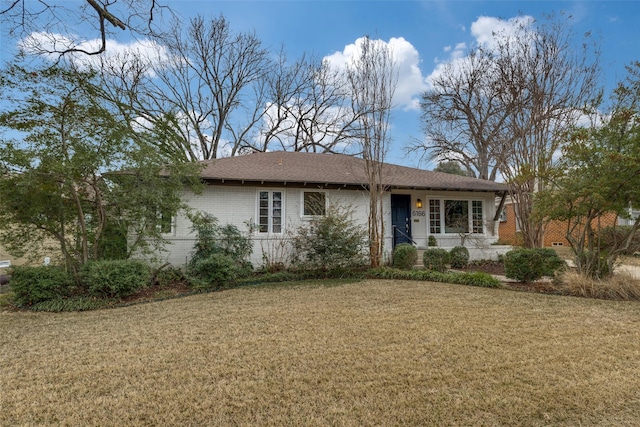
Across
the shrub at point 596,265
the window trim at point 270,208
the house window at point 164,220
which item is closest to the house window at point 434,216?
the shrub at point 596,265

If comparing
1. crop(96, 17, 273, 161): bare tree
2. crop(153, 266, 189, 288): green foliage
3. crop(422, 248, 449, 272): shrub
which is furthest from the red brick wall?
crop(96, 17, 273, 161): bare tree

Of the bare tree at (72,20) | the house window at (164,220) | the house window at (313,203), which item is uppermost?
the bare tree at (72,20)

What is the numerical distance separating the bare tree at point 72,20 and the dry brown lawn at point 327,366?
18.1ft

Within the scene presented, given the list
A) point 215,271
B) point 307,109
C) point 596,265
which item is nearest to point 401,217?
point 596,265

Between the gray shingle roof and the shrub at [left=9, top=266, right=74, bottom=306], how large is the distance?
14.1 ft

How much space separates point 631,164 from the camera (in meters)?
6.21

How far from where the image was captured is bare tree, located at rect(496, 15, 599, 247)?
10711 millimetres

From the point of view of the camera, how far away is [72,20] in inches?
266

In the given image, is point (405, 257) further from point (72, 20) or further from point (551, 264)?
point (72, 20)

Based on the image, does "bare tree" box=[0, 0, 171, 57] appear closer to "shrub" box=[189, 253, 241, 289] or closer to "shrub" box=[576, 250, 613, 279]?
"shrub" box=[189, 253, 241, 289]

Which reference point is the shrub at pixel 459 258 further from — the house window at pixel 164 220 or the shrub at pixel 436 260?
the house window at pixel 164 220

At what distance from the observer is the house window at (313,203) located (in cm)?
1096

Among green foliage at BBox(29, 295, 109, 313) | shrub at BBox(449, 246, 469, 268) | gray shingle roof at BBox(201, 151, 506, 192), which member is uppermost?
gray shingle roof at BBox(201, 151, 506, 192)

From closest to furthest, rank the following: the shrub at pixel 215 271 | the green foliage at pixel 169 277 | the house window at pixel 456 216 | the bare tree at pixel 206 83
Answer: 1. the shrub at pixel 215 271
2. the green foliage at pixel 169 277
3. the house window at pixel 456 216
4. the bare tree at pixel 206 83
